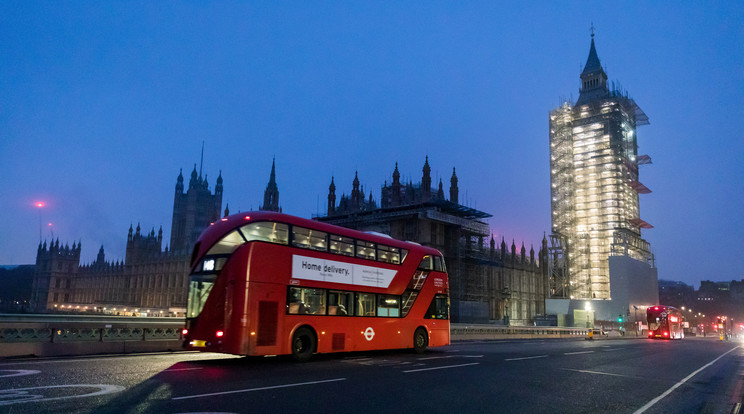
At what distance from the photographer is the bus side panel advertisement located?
14.5 meters

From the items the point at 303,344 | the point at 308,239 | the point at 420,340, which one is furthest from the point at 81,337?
the point at 420,340

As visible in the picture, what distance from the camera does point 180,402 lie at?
24.4 feet

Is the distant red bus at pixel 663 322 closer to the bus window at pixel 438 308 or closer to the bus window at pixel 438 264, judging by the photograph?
the bus window at pixel 438 308

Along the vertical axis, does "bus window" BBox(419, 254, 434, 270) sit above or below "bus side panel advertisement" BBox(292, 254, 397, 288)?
above

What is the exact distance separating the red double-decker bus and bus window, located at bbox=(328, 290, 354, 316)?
32 millimetres

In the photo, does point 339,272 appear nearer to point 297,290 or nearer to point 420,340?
point 297,290

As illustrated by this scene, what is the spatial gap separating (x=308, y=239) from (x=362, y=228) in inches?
1822

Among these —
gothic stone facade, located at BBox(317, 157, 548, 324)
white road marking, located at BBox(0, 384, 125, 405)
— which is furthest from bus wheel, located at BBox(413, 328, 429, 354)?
gothic stone facade, located at BBox(317, 157, 548, 324)

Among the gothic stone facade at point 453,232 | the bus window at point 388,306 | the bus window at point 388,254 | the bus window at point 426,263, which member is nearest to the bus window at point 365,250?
the bus window at point 388,254

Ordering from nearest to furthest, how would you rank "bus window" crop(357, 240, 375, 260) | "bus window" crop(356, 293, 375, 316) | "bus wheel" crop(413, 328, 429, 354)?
"bus window" crop(356, 293, 375, 316) → "bus window" crop(357, 240, 375, 260) → "bus wheel" crop(413, 328, 429, 354)

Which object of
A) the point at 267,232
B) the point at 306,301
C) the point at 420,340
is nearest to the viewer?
the point at 267,232

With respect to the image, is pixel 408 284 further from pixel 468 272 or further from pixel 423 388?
pixel 468 272

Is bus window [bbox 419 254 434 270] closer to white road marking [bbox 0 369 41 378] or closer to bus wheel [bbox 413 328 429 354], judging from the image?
bus wheel [bbox 413 328 429 354]

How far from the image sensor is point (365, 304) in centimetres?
1647
